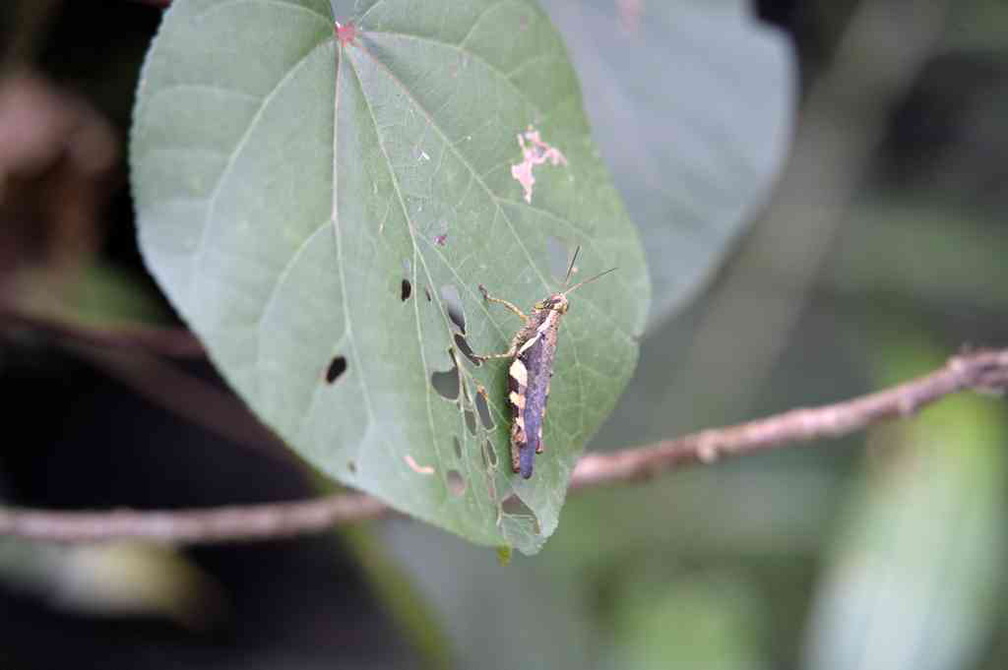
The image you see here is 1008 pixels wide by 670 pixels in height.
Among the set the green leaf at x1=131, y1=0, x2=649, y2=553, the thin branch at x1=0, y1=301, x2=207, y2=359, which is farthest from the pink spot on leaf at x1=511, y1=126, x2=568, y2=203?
the thin branch at x1=0, y1=301, x2=207, y2=359

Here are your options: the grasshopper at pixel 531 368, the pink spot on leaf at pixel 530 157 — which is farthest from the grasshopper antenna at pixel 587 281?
the pink spot on leaf at pixel 530 157

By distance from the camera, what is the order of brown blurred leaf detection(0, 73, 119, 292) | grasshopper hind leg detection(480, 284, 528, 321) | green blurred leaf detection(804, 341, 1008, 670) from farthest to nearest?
green blurred leaf detection(804, 341, 1008, 670) → brown blurred leaf detection(0, 73, 119, 292) → grasshopper hind leg detection(480, 284, 528, 321)

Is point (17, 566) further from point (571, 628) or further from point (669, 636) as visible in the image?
point (669, 636)

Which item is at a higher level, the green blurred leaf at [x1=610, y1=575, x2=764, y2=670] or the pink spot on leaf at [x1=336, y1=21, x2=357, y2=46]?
the pink spot on leaf at [x1=336, y1=21, x2=357, y2=46]

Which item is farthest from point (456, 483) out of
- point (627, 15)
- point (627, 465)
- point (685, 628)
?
point (685, 628)

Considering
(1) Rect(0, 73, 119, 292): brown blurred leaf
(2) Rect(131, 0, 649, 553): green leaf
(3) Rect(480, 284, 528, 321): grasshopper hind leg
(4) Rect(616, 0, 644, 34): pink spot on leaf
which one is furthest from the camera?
(1) Rect(0, 73, 119, 292): brown blurred leaf

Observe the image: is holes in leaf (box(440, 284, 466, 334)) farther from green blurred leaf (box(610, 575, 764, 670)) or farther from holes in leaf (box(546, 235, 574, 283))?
green blurred leaf (box(610, 575, 764, 670))
